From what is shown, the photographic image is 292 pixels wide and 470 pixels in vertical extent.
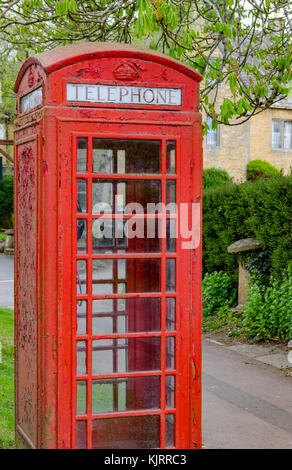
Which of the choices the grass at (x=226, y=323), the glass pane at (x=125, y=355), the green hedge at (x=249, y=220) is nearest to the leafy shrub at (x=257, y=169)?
the green hedge at (x=249, y=220)

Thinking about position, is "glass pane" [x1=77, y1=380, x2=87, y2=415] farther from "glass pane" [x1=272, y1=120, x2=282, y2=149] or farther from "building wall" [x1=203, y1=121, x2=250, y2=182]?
"glass pane" [x1=272, y1=120, x2=282, y2=149]

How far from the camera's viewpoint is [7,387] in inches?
271

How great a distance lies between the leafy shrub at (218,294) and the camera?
456 inches

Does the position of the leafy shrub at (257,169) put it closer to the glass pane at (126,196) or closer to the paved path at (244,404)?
the paved path at (244,404)

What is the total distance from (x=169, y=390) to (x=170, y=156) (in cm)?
148

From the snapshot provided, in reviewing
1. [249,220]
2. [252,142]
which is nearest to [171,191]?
[249,220]

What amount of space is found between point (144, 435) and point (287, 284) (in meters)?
5.44

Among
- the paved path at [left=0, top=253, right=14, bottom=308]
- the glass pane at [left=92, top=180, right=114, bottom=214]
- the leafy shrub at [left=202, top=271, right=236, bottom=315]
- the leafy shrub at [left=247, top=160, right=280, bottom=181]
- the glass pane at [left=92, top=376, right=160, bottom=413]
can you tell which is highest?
the leafy shrub at [left=247, top=160, right=280, bottom=181]

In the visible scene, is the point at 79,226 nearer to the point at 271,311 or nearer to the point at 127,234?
the point at 127,234

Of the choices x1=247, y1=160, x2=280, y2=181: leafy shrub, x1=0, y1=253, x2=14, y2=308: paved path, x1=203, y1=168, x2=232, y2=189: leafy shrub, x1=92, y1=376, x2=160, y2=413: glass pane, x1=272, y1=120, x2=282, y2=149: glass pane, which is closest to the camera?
x1=92, y1=376, x2=160, y2=413: glass pane

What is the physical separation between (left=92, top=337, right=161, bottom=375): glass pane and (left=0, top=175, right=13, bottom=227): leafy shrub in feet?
87.0

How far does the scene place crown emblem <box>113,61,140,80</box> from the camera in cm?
396

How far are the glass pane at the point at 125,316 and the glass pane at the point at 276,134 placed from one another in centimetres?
2899

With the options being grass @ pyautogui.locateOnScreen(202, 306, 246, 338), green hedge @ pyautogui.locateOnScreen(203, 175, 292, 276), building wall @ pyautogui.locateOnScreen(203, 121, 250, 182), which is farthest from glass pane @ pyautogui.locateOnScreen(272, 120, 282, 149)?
grass @ pyautogui.locateOnScreen(202, 306, 246, 338)
